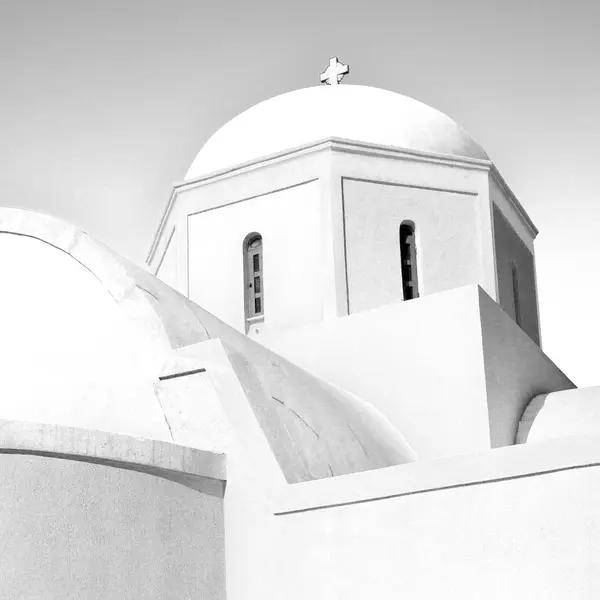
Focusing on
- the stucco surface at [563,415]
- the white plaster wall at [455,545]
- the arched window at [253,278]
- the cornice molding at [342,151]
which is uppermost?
the cornice molding at [342,151]

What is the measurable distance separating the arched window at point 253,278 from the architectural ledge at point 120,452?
4.34m

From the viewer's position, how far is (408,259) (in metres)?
10.4

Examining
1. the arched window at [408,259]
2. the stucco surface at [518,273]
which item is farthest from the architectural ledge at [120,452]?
the stucco surface at [518,273]

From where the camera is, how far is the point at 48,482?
523 centimetres

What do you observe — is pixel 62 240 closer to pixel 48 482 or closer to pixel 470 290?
pixel 48 482

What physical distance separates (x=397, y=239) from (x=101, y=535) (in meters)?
5.66

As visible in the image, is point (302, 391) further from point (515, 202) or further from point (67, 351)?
point (515, 202)

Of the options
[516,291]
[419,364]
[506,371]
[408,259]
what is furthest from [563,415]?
[516,291]

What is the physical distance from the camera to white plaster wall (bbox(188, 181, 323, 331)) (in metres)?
10.1

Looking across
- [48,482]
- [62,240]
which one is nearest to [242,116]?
[62,240]

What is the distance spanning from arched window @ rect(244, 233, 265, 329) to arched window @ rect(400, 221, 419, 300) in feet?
4.79

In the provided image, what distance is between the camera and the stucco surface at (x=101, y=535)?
5.07 m

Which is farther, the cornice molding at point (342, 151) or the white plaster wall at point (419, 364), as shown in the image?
the cornice molding at point (342, 151)

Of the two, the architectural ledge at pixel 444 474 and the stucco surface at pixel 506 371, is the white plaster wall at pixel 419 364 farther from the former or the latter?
the architectural ledge at pixel 444 474
